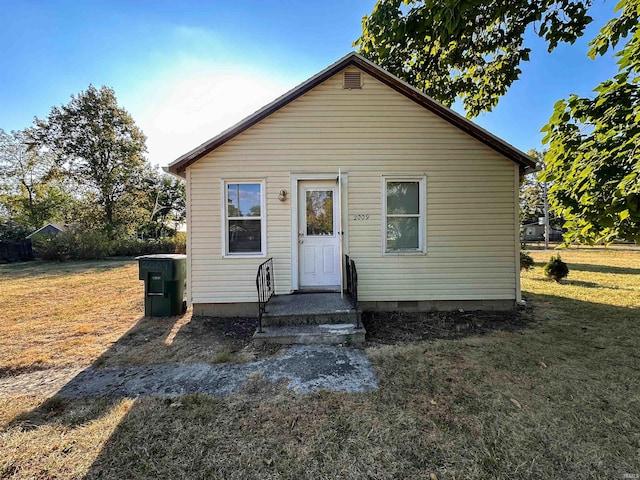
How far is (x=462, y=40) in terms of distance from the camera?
6.32 m

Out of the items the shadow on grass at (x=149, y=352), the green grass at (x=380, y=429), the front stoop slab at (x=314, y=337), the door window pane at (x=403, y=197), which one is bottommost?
the shadow on grass at (x=149, y=352)

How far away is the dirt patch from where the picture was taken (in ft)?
15.0

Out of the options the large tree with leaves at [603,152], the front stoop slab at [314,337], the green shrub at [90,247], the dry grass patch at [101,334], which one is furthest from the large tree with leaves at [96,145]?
the large tree with leaves at [603,152]

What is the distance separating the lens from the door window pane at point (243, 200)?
566cm

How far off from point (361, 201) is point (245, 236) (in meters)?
2.57

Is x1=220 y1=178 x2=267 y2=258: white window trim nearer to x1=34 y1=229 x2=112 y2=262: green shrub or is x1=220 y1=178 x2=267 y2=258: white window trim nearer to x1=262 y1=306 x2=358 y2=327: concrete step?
x1=262 y1=306 x2=358 y2=327: concrete step

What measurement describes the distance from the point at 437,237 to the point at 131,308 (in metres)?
7.27

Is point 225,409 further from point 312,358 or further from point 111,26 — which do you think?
point 111,26

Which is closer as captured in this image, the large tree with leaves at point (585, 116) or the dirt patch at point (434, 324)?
the large tree with leaves at point (585, 116)

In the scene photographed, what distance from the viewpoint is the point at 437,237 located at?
575 cm

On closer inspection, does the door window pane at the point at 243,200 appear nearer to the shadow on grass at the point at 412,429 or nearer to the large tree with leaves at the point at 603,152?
the shadow on grass at the point at 412,429

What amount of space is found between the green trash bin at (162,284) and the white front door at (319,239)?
268 centimetres

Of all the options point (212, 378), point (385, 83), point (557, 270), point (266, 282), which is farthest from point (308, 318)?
point (557, 270)

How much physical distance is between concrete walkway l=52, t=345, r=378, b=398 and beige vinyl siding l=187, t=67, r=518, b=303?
6.79 ft
